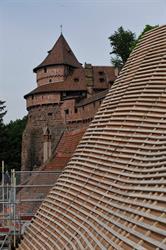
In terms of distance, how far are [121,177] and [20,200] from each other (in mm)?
8116

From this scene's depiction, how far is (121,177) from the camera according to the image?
7.80 meters

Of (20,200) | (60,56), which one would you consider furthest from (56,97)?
(20,200)

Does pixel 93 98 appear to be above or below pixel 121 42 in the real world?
below

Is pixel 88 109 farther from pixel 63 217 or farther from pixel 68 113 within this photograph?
pixel 63 217

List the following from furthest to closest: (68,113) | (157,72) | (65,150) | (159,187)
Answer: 1. (68,113)
2. (65,150)
3. (157,72)
4. (159,187)

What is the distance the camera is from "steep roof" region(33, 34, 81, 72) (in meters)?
46.8

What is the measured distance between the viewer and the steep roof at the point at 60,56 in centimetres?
4681

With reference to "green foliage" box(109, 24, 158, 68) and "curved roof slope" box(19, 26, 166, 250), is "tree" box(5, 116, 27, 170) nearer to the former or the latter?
"green foliage" box(109, 24, 158, 68)

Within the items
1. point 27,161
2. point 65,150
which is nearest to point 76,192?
point 65,150

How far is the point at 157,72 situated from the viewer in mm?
9516

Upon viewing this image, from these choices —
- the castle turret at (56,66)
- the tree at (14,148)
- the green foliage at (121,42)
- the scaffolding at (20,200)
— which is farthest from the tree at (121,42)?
the scaffolding at (20,200)

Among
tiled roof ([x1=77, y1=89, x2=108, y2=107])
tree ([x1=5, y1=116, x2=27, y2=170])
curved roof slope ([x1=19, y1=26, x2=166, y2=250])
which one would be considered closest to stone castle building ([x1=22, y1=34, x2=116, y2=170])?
tiled roof ([x1=77, y1=89, x2=108, y2=107])

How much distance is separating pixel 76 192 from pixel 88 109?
86.7 ft

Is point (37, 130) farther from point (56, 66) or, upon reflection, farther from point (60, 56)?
point (60, 56)
